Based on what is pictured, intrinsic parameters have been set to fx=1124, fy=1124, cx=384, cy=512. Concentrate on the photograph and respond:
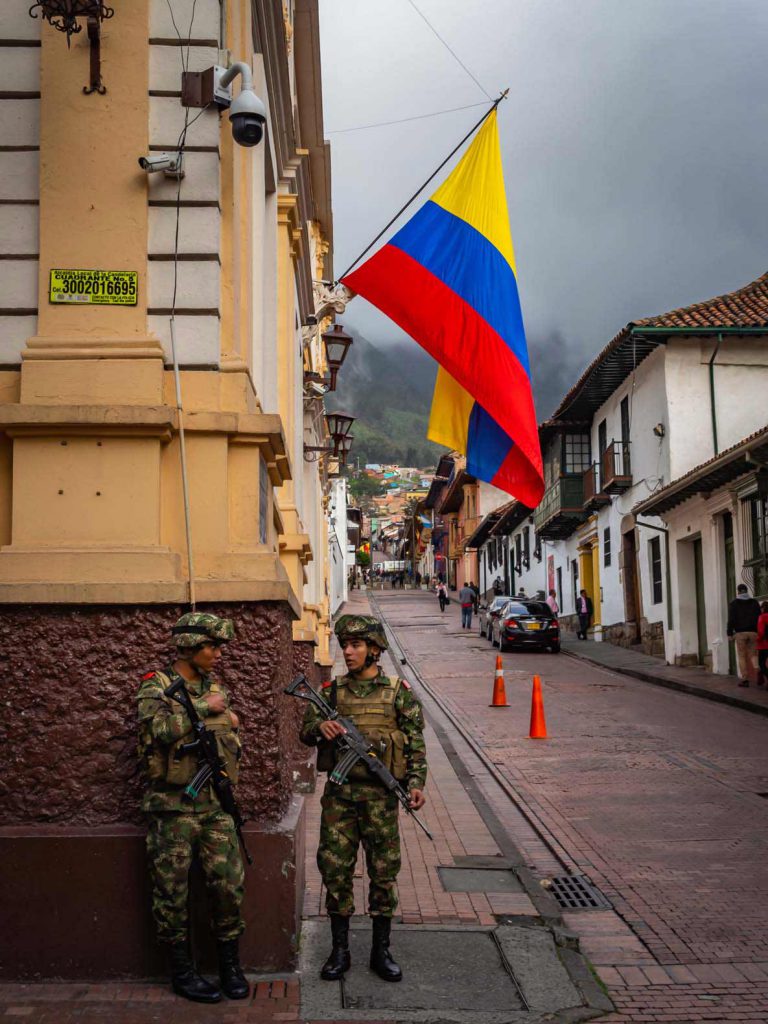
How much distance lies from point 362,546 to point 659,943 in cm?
10577

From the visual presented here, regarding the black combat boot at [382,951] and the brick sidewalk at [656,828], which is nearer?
the black combat boot at [382,951]

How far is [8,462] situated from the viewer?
581cm

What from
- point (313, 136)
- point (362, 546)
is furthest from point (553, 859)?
point (362, 546)

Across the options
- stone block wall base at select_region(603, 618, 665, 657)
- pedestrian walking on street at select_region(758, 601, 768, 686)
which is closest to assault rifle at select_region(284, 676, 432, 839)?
pedestrian walking on street at select_region(758, 601, 768, 686)

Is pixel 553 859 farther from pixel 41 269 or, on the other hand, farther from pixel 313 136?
pixel 313 136

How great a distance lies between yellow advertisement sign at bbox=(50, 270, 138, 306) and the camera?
5.94 meters

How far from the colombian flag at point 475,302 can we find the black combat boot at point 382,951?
3880 mm

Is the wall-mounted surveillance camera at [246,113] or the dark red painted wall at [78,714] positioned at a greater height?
the wall-mounted surveillance camera at [246,113]

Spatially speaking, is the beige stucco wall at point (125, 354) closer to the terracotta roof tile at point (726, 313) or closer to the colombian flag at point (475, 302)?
the colombian flag at point (475, 302)

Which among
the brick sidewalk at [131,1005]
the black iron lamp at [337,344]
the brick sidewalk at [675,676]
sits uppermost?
the black iron lamp at [337,344]

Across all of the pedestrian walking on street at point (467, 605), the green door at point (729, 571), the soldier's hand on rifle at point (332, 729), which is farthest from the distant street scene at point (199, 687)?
the pedestrian walking on street at point (467, 605)

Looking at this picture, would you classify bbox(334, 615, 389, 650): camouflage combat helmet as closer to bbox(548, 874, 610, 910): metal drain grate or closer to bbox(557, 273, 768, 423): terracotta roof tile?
bbox(548, 874, 610, 910): metal drain grate

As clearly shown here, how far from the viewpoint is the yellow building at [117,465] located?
5352mm

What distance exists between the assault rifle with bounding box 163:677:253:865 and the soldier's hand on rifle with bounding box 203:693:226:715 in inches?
3.0
